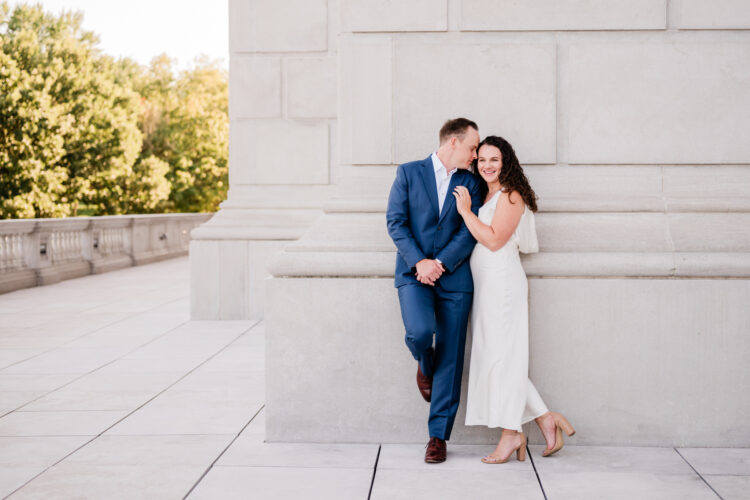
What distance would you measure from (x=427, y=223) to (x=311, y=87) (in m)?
7.22

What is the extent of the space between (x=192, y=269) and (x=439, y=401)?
281 inches

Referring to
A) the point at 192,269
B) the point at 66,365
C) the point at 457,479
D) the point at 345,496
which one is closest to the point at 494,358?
the point at 457,479

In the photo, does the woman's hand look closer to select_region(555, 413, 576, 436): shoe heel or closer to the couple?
the couple

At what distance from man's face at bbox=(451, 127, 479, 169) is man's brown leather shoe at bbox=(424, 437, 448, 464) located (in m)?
1.67

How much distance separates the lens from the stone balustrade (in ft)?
51.2

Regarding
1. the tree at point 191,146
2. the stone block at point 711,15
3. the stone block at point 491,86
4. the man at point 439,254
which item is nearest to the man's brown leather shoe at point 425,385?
the man at point 439,254

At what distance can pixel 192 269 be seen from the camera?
11617 mm

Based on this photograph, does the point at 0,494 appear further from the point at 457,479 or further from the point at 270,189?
the point at 270,189

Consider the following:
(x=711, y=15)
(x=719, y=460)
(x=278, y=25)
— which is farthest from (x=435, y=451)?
(x=278, y=25)

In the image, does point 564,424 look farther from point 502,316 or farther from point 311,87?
point 311,87

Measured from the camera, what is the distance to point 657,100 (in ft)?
18.5

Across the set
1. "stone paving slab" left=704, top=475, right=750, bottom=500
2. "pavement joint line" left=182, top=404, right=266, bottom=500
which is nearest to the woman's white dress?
"stone paving slab" left=704, top=475, right=750, bottom=500

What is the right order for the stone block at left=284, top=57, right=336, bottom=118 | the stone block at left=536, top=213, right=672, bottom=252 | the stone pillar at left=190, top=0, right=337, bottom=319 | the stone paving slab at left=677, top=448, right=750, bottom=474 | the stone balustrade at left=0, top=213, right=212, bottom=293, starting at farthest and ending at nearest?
1. the stone balustrade at left=0, top=213, right=212, bottom=293
2. the stone block at left=284, top=57, right=336, bottom=118
3. the stone pillar at left=190, top=0, right=337, bottom=319
4. the stone block at left=536, top=213, right=672, bottom=252
5. the stone paving slab at left=677, top=448, right=750, bottom=474

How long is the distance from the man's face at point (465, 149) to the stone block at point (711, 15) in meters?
1.68
